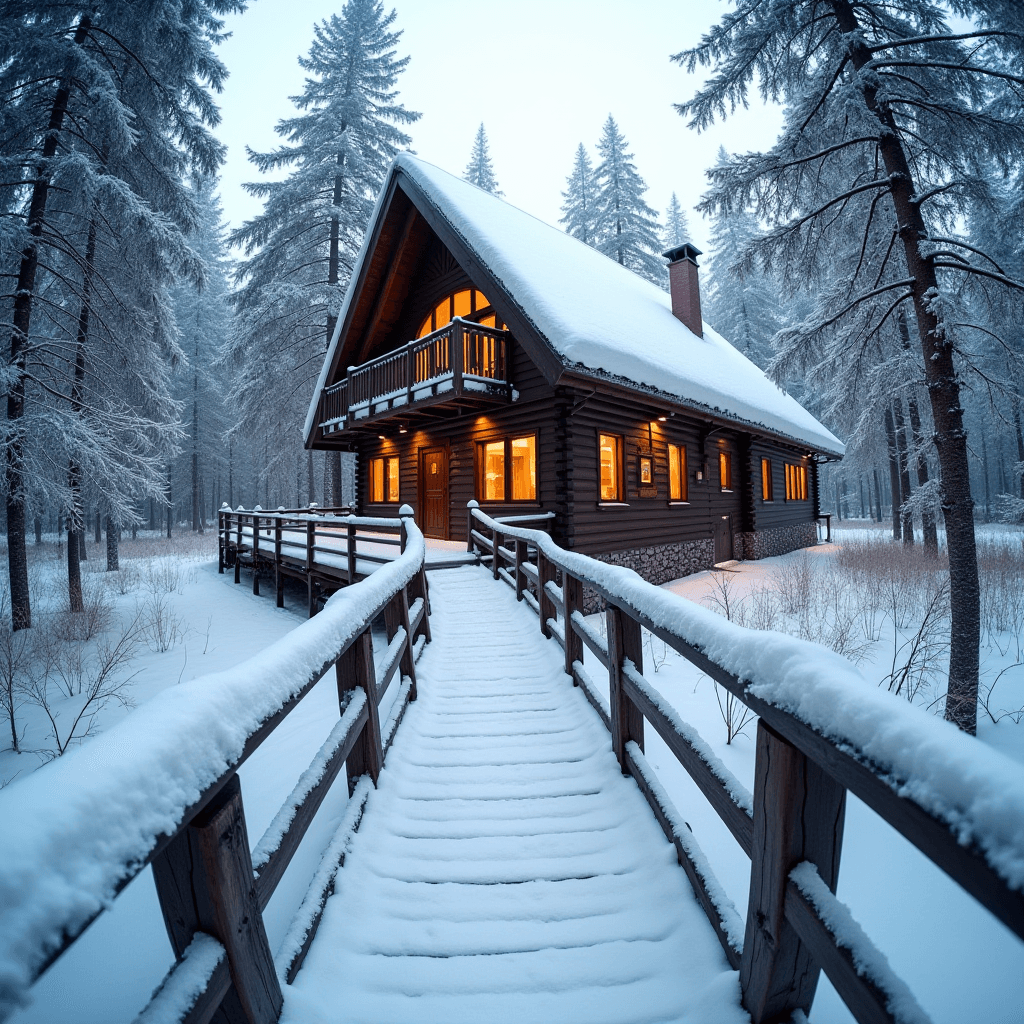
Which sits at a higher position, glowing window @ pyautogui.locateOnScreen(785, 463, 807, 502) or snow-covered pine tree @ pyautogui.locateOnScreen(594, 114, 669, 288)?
snow-covered pine tree @ pyautogui.locateOnScreen(594, 114, 669, 288)

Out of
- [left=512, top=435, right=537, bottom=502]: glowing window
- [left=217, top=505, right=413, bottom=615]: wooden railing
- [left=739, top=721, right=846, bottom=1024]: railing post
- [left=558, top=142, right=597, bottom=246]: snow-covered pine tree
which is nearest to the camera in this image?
[left=739, top=721, right=846, bottom=1024]: railing post

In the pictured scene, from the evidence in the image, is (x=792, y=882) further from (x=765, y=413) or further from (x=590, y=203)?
(x=590, y=203)

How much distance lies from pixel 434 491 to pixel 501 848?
37.8ft

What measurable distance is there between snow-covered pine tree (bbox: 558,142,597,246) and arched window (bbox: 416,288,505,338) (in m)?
17.5

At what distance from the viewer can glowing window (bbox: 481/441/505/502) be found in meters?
11.7

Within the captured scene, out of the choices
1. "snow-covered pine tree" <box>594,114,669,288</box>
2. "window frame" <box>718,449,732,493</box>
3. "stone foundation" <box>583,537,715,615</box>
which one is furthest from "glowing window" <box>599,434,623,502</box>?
"snow-covered pine tree" <box>594,114,669,288</box>

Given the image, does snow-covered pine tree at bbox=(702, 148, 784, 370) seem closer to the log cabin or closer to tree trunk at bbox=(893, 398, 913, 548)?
tree trunk at bbox=(893, 398, 913, 548)

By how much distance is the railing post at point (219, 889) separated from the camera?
4.02 ft

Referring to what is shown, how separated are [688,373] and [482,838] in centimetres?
1124

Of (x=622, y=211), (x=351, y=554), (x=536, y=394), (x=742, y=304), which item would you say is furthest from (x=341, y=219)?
(x=742, y=304)

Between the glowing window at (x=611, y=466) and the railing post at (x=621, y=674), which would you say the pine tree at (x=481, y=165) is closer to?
the glowing window at (x=611, y=466)

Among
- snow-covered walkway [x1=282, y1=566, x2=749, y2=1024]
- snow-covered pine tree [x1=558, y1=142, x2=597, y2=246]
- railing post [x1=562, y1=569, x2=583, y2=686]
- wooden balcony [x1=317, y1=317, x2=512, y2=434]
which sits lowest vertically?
snow-covered walkway [x1=282, y1=566, x2=749, y2=1024]

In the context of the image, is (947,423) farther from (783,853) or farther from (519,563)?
(783,853)

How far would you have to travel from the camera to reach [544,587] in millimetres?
5758
